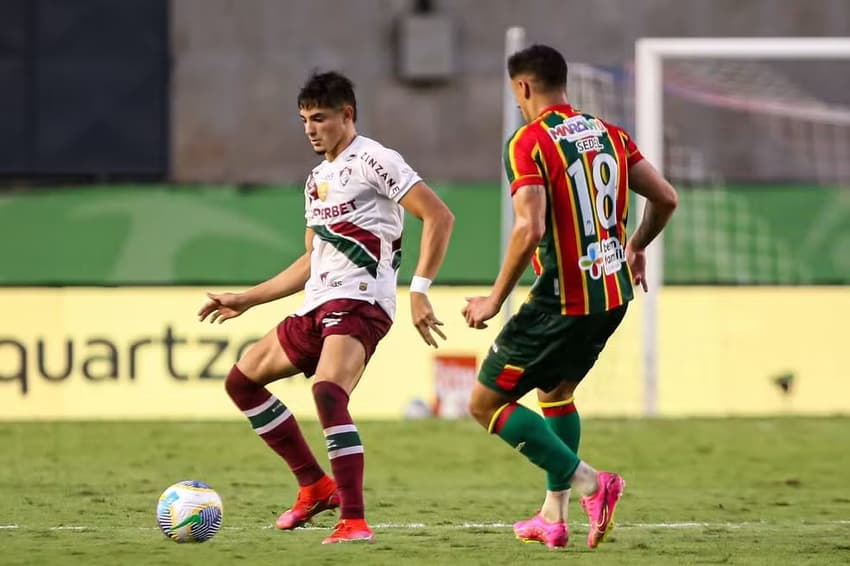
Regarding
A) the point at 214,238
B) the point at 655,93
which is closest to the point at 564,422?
the point at 655,93

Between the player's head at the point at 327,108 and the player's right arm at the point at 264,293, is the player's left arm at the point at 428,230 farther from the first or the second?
the player's right arm at the point at 264,293

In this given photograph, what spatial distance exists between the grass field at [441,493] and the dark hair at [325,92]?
5.56 ft

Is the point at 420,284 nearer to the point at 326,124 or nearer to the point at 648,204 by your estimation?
the point at 326,124

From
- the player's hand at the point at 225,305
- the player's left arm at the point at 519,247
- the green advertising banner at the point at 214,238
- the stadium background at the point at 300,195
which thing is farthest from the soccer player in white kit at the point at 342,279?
the green advertising banner at the point at 214,238

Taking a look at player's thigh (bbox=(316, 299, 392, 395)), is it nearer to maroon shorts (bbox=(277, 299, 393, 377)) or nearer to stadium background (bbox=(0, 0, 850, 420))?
maroon shorts (bbox=(277, 299, 393, 377))

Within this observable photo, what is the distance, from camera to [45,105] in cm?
2234

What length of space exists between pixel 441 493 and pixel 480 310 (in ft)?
10.5

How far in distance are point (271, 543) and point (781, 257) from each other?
1050cm

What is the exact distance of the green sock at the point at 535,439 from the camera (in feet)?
21.3

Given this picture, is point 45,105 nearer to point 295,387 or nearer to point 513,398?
point 295,387

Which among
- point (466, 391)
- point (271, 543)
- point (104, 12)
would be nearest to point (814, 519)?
point (271, 543)

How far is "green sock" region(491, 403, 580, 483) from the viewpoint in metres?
6.50

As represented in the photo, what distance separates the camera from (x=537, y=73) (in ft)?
21.3

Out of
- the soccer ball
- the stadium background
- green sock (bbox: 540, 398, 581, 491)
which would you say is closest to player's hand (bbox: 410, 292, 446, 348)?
green sock (bbox: 540, 398, 581, 491)
